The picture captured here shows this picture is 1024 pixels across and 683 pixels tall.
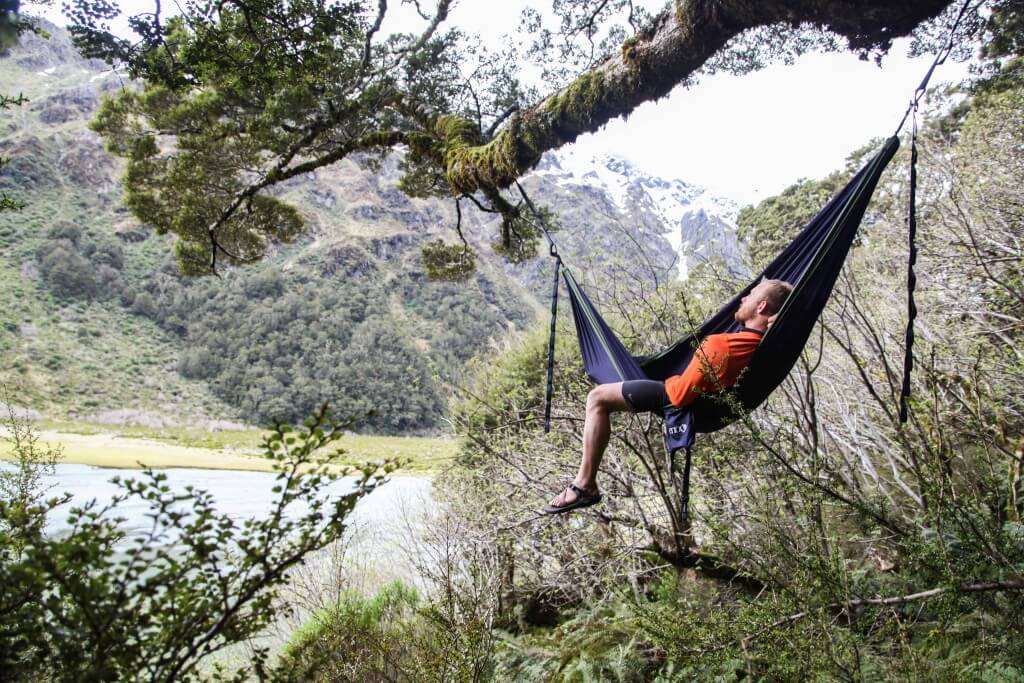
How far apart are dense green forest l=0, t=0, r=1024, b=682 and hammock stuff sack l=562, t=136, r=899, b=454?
32cm

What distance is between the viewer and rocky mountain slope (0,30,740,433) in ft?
96.7

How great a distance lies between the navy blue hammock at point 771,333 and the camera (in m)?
2.02

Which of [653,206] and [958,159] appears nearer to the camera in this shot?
[958,159]

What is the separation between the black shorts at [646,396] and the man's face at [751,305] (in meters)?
0.48

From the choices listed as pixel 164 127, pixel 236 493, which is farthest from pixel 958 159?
pixel 236 493

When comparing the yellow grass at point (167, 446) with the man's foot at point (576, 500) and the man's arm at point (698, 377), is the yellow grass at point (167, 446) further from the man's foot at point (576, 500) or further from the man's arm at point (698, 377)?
the man's arm at point (698, 377)

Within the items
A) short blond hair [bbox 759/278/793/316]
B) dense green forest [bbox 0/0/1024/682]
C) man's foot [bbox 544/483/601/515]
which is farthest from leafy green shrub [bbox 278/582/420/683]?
short blond hair [bbox 759/278/793/316]

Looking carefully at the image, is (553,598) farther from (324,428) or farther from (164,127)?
(164,127)

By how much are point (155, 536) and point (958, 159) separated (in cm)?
765

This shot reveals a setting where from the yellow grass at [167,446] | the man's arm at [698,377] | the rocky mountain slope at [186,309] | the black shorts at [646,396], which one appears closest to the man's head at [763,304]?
the man's arm at [698,377]

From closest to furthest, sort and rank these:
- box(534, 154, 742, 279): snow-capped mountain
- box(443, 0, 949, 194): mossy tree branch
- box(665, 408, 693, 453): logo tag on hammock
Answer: box(665, 408, 693, 453): logo tag on hammock < box(443, 0, 949, 194): mossy tree branch < box(534, 154, 742, 279): snow-capped mountain

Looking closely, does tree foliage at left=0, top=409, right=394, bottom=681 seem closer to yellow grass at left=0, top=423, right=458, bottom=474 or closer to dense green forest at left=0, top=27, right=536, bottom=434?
yellow grass at left=0, top=423, right=458, bottom=474

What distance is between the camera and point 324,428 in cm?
124

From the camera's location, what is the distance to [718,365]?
2.05 m
